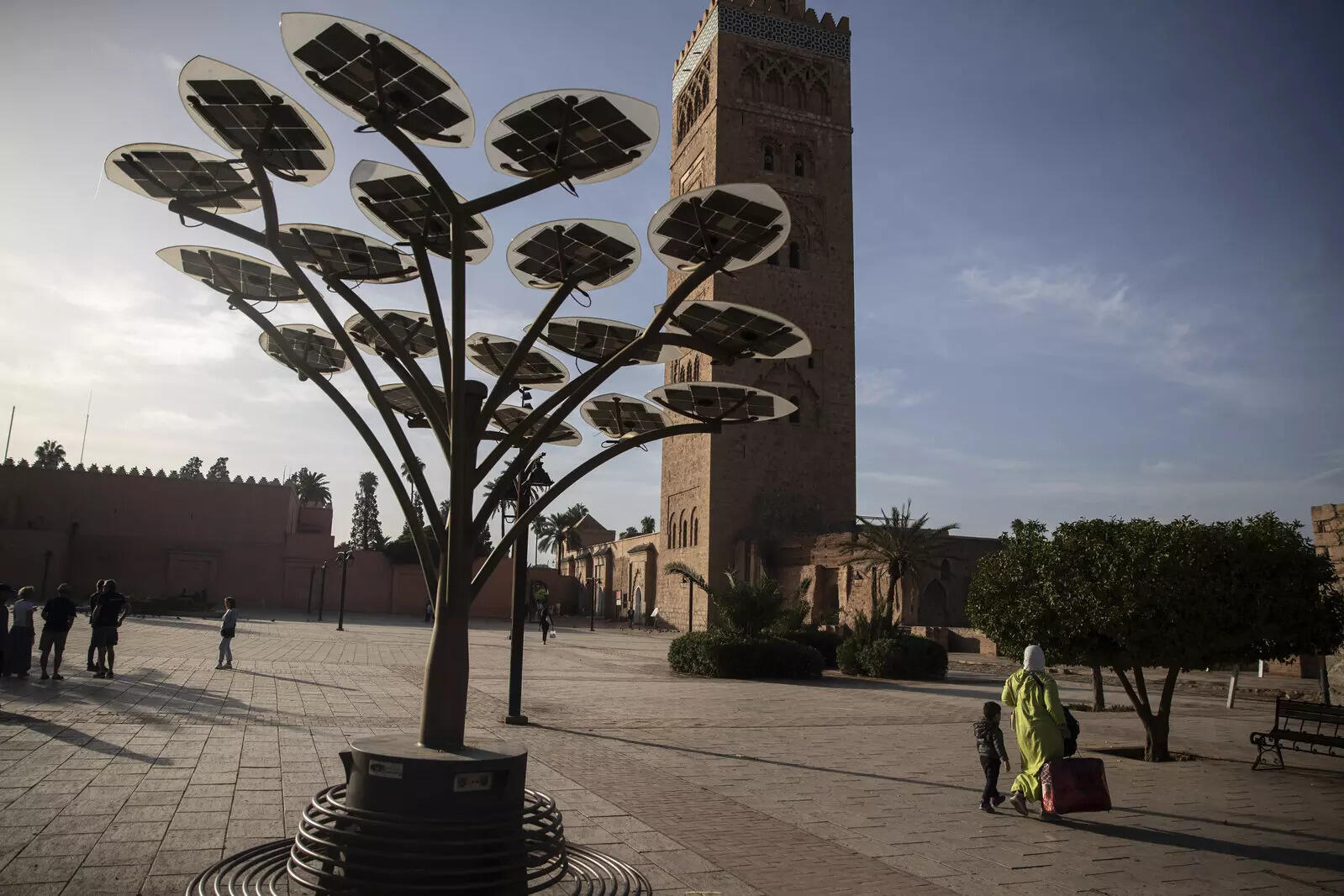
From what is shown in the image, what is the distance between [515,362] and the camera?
5535mm

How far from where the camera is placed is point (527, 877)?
13.5ft

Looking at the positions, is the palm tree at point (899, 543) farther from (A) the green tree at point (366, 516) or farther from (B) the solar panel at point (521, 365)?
(A) the green tree at point (366, 516)

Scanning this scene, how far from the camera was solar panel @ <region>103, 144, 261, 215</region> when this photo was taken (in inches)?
217

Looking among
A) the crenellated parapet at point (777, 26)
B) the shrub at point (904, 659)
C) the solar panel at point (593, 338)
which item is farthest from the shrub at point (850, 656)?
the crenellated parapet at point (777, 26)

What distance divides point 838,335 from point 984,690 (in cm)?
2659

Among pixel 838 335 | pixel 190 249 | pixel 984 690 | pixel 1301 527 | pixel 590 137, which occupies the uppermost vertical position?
pixel 838 335

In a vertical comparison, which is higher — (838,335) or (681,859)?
(838,335)

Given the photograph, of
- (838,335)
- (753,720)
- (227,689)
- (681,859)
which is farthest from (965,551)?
(681,859)

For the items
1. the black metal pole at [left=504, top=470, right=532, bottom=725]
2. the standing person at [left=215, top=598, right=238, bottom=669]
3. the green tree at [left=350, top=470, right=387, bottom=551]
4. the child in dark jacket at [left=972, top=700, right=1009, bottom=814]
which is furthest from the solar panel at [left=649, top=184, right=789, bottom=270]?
the green tree at [left=350, top=470, right=387, bottom=551]

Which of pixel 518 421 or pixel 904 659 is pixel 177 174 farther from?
pixel 904 659

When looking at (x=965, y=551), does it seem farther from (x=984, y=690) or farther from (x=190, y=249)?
(x=190, y=249)

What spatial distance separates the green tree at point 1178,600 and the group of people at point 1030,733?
9.28ft

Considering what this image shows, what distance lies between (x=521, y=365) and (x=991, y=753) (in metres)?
4.88

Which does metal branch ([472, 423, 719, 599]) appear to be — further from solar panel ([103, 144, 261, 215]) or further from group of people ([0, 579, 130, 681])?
group of people ([0, 579, 130, 681])
